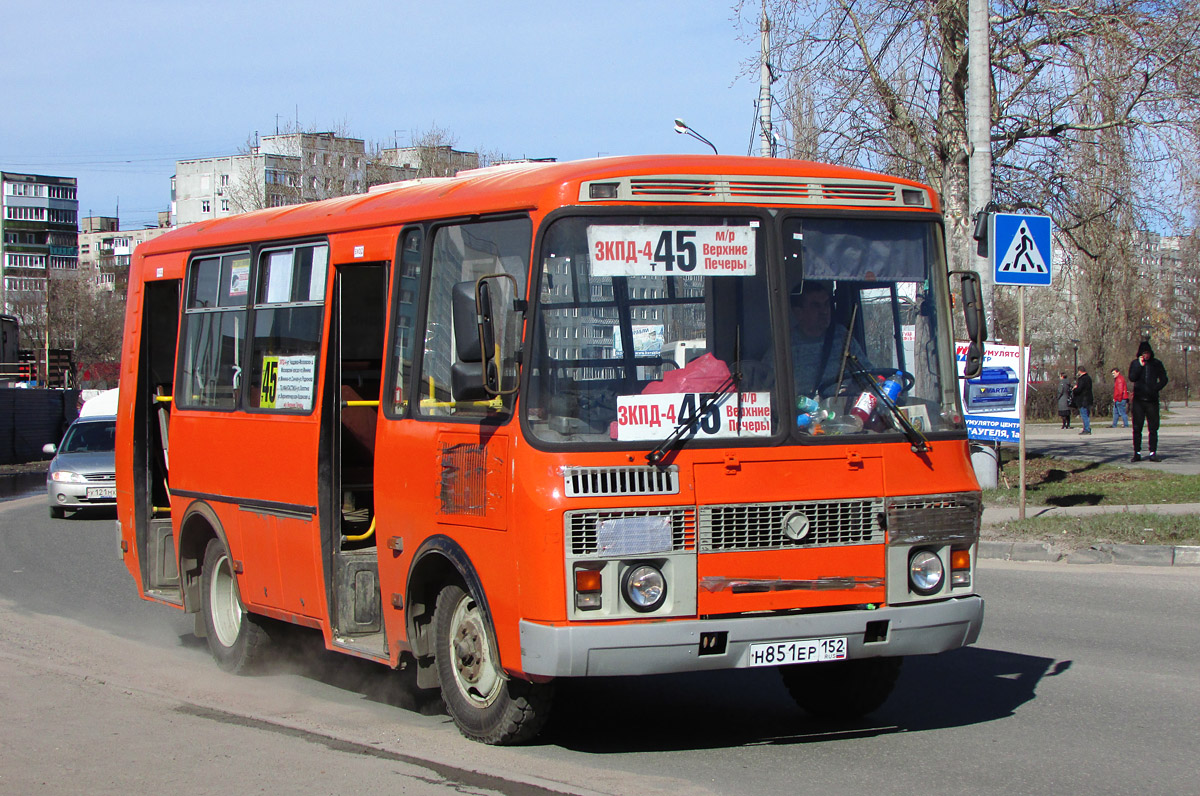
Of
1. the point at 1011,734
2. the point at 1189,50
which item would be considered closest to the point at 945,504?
the point at 1011,734

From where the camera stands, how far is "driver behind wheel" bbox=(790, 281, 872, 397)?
6312 mm

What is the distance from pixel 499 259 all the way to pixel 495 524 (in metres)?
1.27

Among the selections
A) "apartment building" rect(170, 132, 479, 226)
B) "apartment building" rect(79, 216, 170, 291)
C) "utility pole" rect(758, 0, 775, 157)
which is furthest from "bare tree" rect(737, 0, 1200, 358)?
"apartment building" rect(79, 216, 170, 291)

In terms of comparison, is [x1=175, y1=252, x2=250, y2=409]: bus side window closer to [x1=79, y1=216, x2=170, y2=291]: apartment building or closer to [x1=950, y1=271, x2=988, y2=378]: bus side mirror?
[x1=950, y1=271, x2=988, y2=378]: bus side mirror

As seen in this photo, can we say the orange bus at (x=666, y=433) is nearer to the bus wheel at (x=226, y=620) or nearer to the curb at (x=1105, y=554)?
the bus wheel at (x=226, y=620)

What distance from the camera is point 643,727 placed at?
6.95 metres

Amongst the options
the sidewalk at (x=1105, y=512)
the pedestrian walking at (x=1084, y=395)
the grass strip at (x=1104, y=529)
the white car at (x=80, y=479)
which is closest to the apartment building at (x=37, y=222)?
the pedestrian walking at (x=1084, y=395)

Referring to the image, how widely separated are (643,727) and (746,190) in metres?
2.80

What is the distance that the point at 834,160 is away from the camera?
22812mm

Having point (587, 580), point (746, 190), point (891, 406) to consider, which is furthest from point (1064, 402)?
point (587, 580)

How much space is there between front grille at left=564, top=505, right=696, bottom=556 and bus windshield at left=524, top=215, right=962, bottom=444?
33 cm

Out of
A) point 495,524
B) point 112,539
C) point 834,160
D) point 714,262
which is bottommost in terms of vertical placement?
point 112,539

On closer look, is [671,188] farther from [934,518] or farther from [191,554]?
[191,554]

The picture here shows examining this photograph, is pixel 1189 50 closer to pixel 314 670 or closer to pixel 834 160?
pixel 834 160
